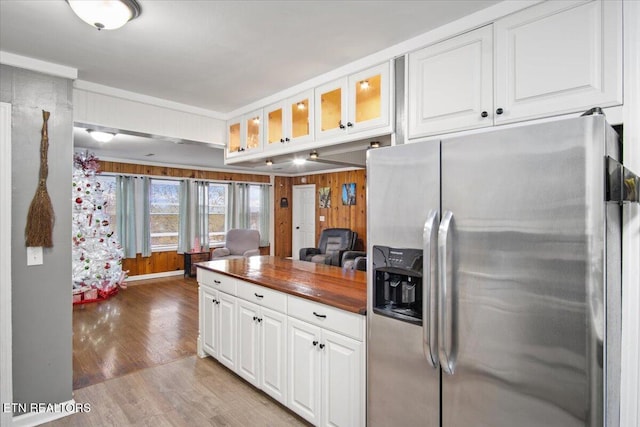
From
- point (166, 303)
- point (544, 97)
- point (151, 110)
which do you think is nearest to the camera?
point (544, 97)

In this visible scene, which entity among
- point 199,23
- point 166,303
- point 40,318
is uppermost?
point 199,23

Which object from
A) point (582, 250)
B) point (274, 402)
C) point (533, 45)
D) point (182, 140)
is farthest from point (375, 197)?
point (182, 140)

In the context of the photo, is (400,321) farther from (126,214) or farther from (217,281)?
(126,214)

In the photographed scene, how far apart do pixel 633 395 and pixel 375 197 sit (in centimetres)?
124

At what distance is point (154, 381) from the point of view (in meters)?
2.79

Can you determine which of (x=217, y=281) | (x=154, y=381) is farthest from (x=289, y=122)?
(x=154, y=381)

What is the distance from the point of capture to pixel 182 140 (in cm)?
327

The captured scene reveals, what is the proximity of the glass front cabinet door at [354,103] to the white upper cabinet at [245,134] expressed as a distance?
797 millimetres

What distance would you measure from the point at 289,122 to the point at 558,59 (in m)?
1.84

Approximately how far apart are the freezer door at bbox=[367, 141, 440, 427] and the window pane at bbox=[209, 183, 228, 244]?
22.4 ft

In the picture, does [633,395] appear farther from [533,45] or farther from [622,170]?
[533,45]

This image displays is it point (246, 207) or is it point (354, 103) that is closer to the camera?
point (354, 103)

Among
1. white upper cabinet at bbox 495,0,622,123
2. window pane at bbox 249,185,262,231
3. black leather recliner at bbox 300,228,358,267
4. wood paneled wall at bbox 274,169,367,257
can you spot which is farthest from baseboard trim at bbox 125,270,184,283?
white upper cabinet at bbox 495,0,622,123

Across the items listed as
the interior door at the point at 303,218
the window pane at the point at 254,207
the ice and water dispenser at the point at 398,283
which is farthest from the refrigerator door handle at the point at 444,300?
the window pane at the point at 254,207
